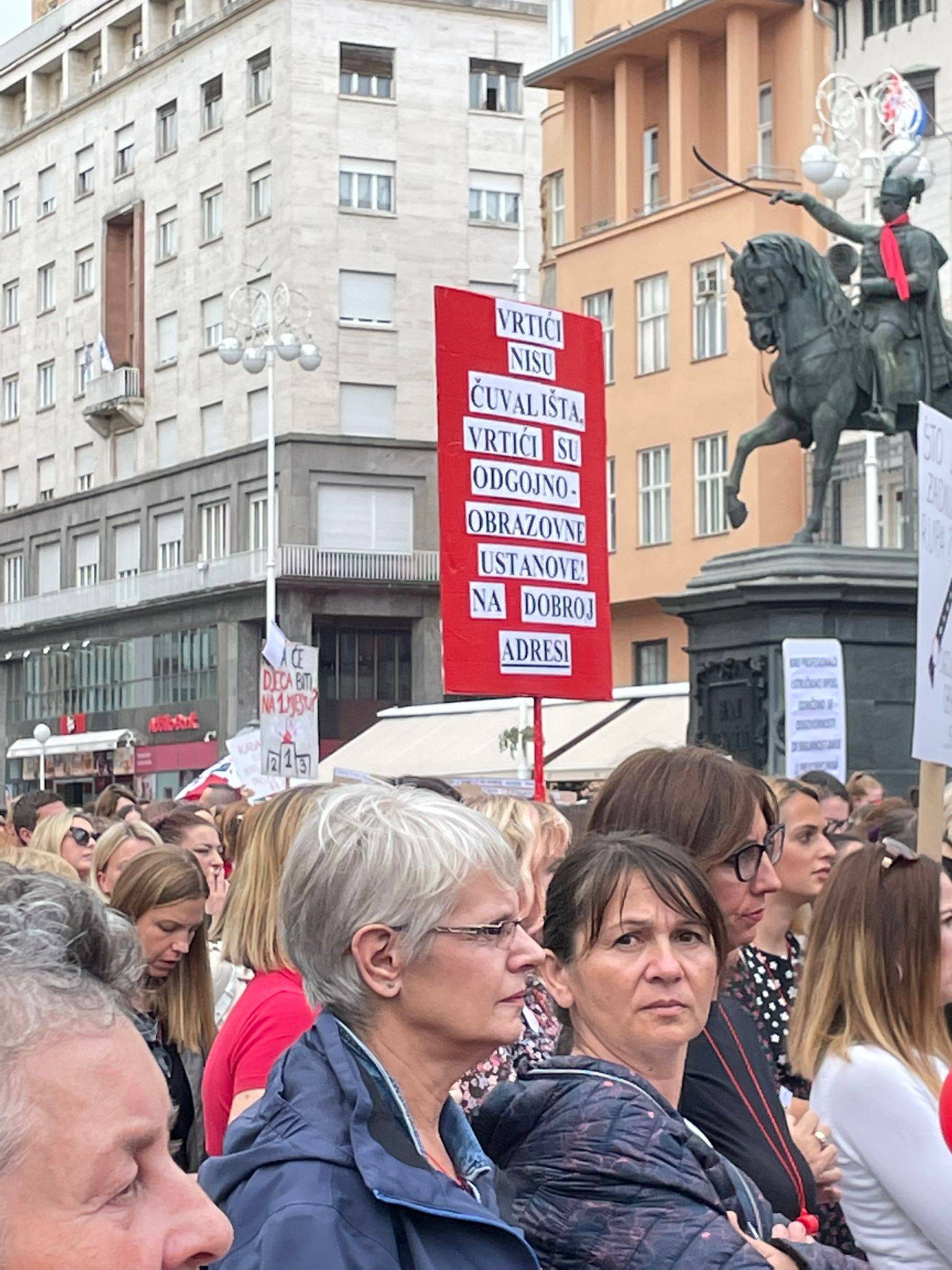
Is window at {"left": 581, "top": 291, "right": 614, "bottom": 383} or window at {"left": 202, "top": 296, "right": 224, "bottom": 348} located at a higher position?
window at {"left": 202, "top": 296, "right": 224, "bottom": 348}

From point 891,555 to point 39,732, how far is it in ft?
111

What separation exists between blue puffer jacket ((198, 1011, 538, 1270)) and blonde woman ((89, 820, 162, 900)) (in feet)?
15.9

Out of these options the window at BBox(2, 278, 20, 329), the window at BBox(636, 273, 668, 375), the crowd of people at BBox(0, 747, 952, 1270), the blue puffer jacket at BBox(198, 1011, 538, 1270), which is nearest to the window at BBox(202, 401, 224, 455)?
the window at BBox(2, 278, 20, 329)

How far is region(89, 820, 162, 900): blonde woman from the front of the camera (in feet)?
25.6

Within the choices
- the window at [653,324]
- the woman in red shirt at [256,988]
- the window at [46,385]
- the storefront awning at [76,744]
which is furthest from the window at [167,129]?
the woman in red shirt at [256,988]

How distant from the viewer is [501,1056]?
429 centimetres

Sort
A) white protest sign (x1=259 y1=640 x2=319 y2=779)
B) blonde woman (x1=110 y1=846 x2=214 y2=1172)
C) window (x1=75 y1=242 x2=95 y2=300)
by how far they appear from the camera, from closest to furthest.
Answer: blonde woman (x1=110 y1=846 x2=214 y2=1172) → white protest sign (x1=259 y1=640 x2=319 y2=779) → window (x1=75 y1=242 x2=95 y2=300)

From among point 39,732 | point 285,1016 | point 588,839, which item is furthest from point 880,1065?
point 39,732

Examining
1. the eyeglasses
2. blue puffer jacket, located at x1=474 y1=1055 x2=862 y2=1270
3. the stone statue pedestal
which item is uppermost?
the stone statue pedestal

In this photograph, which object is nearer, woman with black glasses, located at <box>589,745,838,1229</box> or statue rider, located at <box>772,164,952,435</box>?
woman with black glasses, located at <box>589,745,838,1229</box>

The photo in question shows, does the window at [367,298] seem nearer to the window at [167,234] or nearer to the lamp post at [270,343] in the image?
the lamp post at [270,343]

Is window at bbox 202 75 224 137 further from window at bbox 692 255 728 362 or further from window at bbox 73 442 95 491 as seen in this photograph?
window at bbox 692 255 728 362

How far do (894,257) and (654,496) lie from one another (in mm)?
24476

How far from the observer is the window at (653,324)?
43375 mm
